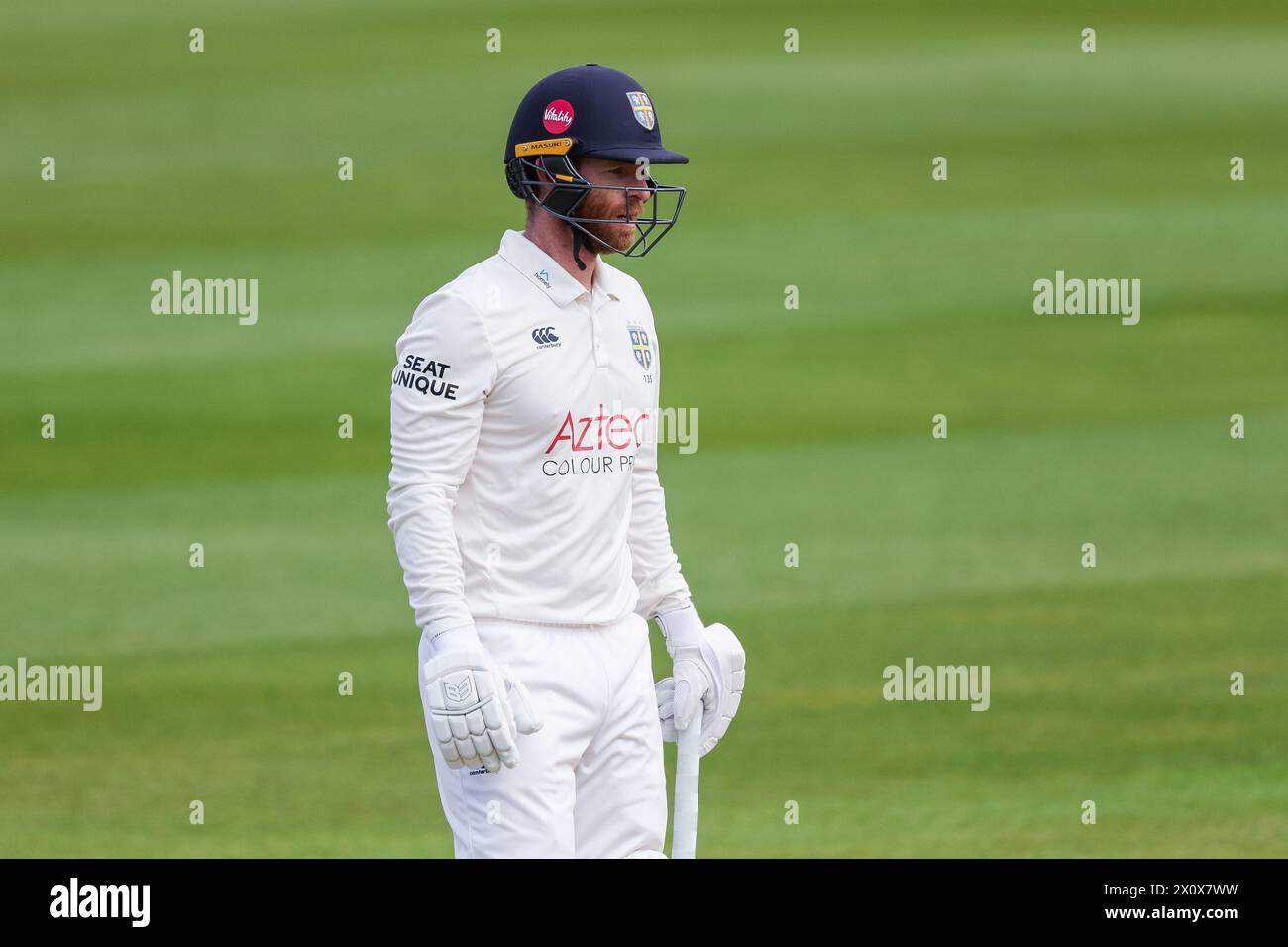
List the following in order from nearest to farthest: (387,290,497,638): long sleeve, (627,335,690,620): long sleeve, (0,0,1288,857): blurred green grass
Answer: (387,290,497,638): long sleeve
(627,335,690,620): long sleeve
(0,0,1288,857): blurred green grass

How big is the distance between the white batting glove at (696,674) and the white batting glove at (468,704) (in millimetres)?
783

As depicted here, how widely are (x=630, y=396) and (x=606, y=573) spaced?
40 centimetres

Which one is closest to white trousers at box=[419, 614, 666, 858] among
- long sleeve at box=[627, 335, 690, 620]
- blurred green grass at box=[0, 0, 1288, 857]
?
long sleeve at box=[627, 335, 690, 620]

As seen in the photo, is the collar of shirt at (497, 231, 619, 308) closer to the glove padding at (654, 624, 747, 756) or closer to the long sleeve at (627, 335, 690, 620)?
the long sleeve at (627, 335, 690, 620)

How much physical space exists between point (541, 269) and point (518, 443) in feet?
1.32

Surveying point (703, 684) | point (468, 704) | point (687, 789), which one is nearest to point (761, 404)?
point (703, 684)

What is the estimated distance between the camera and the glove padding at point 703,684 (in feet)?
15.6

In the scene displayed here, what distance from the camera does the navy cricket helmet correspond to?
4.32 metres

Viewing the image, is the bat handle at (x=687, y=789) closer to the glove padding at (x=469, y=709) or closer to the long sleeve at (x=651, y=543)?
the long sleeve at (x=651, y=543)

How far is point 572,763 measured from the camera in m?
4.29

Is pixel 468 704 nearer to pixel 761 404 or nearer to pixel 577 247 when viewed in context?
pixel 577 247

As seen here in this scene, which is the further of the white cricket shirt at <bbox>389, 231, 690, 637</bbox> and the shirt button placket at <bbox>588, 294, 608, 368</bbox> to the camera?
the shirt button placket at <bbox>588, 294, 608, 368</bbox>

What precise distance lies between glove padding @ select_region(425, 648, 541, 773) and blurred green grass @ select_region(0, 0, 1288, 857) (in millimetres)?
2799

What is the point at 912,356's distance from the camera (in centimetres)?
1173
